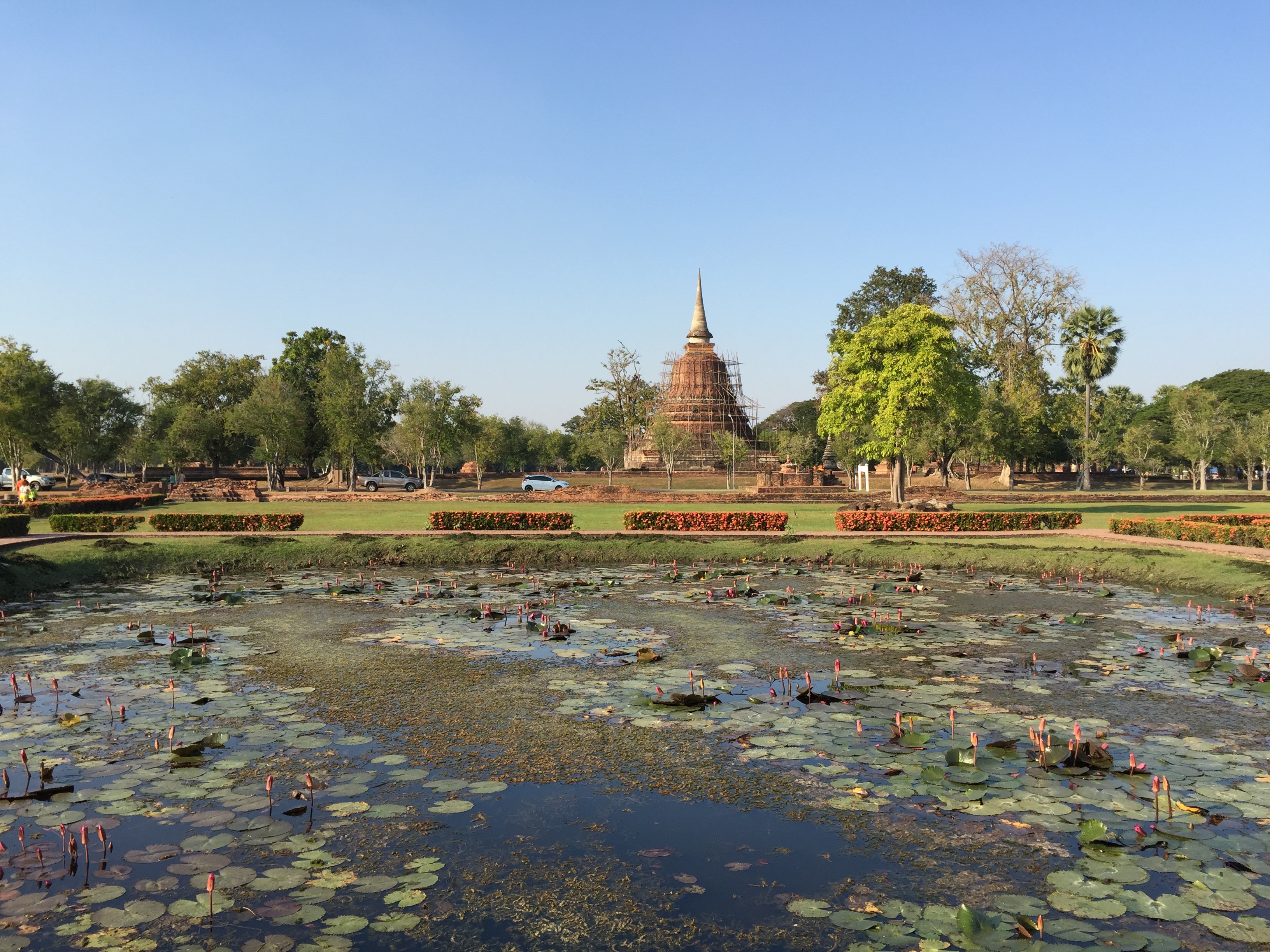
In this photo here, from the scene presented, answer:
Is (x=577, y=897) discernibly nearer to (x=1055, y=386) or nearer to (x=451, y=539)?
(x=451, y=539)

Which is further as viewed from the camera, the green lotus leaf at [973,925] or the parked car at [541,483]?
the parked car at [541,483]

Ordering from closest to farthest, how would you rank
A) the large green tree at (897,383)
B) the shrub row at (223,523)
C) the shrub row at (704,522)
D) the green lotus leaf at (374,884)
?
the green lotus leaf at (374,884) < the shrub row at (223,523) < the shrub row at (704,522) < the large green tree at (897,383)

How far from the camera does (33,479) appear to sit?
169ft

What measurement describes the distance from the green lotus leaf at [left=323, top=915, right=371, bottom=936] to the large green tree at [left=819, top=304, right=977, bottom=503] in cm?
2945

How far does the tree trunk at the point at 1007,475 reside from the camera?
54.8 metres

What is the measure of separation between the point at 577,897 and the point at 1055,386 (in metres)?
64.2

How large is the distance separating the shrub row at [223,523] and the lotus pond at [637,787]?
11.5 meters

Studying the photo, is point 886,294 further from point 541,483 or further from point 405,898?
point 405,898

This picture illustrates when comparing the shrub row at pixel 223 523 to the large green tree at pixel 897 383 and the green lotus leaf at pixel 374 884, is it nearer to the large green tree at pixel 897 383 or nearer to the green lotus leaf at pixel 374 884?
the large green tree at pixel 897 383

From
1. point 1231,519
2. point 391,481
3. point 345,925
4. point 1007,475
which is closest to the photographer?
point 345,925

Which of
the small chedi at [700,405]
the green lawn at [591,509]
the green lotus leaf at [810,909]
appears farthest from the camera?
the small chedi at [700,405]

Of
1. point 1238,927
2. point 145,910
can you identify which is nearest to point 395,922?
point 145,910

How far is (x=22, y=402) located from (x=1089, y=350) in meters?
59.1

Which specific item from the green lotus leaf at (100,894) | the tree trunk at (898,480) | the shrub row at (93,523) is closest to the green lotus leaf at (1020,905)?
the green lotus leaf at (100,894)
